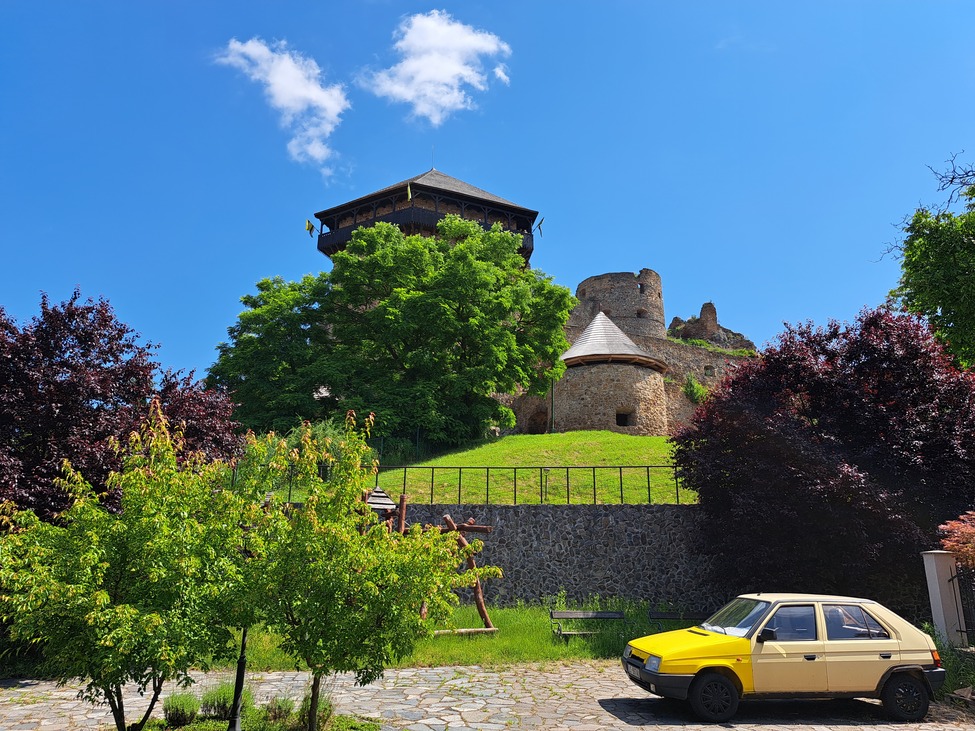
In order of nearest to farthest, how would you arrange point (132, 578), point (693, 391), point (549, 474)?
point (132, 578)
point (549, 474)
point (693, 391)

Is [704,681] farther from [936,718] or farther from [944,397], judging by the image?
[944,397]

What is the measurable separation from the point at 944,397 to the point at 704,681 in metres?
9.10

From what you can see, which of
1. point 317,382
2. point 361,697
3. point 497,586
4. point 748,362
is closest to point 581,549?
point 497,586

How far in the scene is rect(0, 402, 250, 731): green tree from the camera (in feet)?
18.1

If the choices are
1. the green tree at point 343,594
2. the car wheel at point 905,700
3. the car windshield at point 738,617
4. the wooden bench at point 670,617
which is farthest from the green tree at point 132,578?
the wooden bench at point 670,617

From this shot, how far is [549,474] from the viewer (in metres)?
20.5

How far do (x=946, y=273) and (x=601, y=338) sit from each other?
19646 millimetres

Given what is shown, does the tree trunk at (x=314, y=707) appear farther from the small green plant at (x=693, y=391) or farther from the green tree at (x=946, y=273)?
the small green plant at (x=693, y=391)

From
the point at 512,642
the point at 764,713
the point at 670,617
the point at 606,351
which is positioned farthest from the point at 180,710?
the point at 606,351

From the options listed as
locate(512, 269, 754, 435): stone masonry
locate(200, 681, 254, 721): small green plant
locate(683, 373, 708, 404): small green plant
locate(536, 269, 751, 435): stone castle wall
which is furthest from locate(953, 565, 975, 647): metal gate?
locate(683, 373, 708, 404): small green plant

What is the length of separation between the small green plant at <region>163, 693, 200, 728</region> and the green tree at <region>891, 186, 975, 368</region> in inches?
509

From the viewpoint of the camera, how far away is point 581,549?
50.6 feet

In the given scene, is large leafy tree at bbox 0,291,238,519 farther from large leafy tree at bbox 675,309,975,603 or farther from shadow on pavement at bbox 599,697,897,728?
large leafy tree at bbox 675,309,975,603

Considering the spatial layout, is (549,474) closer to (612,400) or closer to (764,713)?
(612,400)
